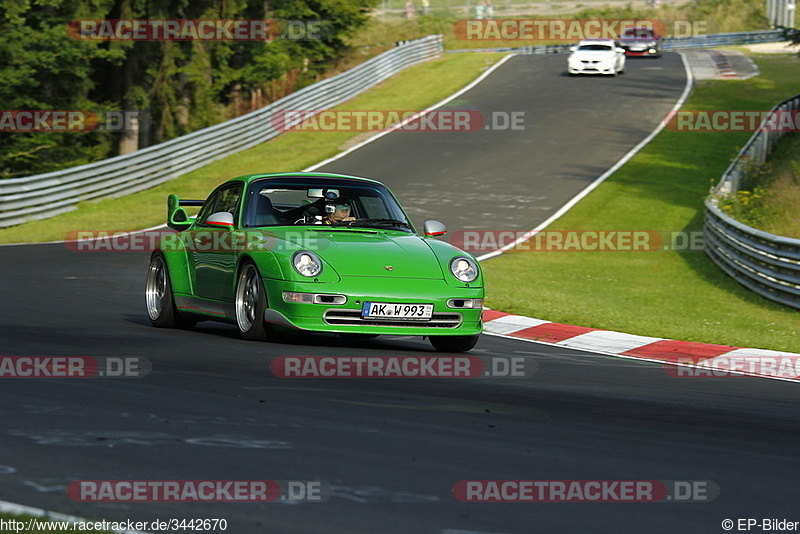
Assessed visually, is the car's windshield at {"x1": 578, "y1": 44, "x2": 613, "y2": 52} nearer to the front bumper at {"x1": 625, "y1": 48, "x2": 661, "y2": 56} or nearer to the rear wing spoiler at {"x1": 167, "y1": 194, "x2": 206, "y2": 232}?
the front bumper at {"x1": 625, "y1": 48, "x2": 661, "y2": 56}

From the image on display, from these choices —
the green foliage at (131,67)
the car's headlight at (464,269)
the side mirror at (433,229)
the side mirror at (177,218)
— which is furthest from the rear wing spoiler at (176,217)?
the green foliage at (131,67)

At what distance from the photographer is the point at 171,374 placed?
771 centimetres

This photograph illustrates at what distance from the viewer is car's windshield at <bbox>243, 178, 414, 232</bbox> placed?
10.5m

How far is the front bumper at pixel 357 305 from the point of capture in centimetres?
929

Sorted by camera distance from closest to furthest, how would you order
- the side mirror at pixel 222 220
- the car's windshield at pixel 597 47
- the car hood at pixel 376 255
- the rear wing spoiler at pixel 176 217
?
the car hood at pixel 376 255 → the side mirror at pixel 222 220 → the rear wing spoiler at pixel 176 217 → the car's windshield at pixel 597 47

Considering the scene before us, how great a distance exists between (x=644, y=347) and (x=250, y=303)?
13.3 feet

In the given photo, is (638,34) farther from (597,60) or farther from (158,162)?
(158,162)

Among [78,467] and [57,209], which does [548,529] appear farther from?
[57,209]

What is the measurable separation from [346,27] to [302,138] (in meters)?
13.4

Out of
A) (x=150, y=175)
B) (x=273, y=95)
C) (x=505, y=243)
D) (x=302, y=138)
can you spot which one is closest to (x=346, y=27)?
(x=273, y=95)

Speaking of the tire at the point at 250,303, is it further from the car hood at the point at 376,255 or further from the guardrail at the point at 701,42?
the guardrail at the point at 701,42

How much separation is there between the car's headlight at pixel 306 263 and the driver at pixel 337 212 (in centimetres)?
114

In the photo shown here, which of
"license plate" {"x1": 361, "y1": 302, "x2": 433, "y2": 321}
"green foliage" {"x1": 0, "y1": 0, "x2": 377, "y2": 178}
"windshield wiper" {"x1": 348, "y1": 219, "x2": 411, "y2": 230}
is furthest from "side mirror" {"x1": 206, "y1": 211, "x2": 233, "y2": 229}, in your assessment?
"green foliage" {"x1": 0, "y1": 0, "x2": 377, "y2": 178}

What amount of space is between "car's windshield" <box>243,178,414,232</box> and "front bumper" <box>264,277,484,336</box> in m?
1.18
